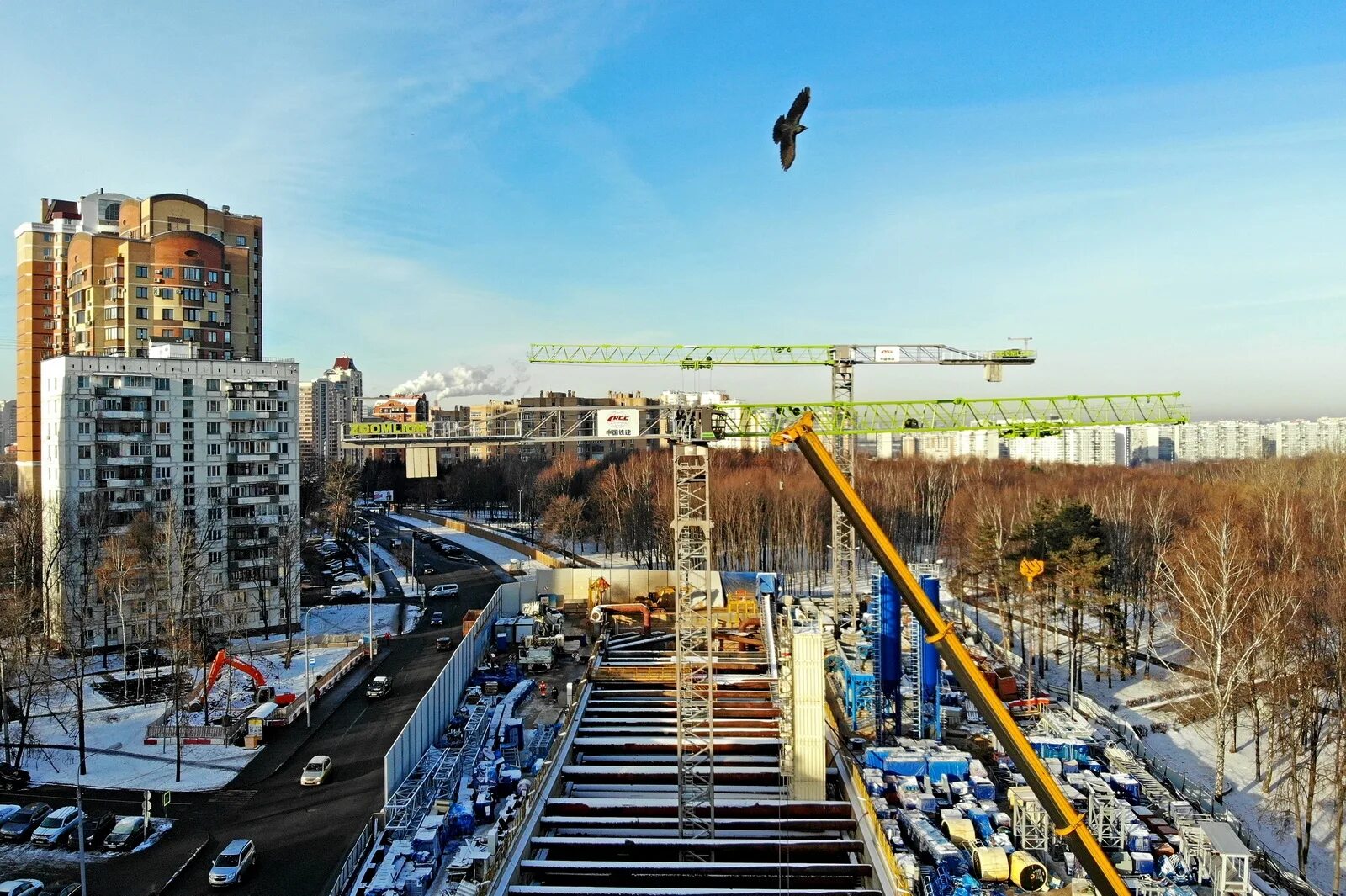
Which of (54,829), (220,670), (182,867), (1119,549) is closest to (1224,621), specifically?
(1119,549)

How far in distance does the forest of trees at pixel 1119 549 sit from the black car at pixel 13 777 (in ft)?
80.4

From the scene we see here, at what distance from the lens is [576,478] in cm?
5934

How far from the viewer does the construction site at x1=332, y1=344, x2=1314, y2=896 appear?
38.4 feet

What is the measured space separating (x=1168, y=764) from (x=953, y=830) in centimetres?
847

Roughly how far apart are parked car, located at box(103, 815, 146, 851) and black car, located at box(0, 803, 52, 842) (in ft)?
5.51

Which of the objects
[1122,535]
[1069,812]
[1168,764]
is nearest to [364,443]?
[1069,812]

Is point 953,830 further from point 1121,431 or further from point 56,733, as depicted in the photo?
point 1121,431

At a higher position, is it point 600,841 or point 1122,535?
point 1122,535

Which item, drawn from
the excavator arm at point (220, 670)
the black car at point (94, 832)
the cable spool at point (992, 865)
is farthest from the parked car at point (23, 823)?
the cable spool at point (992, 865)

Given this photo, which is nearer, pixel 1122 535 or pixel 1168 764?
pixel 1168 764

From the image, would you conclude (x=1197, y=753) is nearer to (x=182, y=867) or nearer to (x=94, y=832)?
(x=182, y=867)

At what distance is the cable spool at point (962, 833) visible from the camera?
1361 centimetres

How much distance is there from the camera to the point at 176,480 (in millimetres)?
27984

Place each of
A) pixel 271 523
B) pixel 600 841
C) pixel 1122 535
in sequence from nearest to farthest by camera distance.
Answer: pixel 600 841
pixel 271 523
pixel 1122 535
